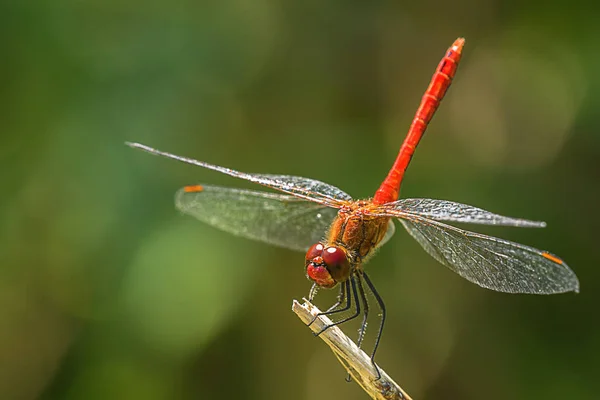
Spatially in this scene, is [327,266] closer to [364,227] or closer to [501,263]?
[364,227]

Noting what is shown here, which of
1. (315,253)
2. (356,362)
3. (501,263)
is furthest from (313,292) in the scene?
(501,263)

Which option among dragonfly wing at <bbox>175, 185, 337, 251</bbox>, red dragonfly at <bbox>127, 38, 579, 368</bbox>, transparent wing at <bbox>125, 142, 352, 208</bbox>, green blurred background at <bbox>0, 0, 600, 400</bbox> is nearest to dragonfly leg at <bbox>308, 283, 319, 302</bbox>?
red dragonfly at <bbox>127, 38, 579, 368</bbox>

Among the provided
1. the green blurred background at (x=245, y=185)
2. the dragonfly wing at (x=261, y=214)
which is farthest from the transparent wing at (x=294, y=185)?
the green blurred background at (x=245, y=185)

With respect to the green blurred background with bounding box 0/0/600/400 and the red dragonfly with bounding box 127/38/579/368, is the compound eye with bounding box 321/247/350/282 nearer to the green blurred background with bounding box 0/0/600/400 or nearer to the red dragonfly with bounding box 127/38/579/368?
the red dragonfly with bounding box 127/38/579/368

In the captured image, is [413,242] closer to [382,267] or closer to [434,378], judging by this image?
[382,267]

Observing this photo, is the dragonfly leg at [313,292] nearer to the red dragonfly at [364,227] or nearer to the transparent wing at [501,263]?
the red dragonfly at [364,227]

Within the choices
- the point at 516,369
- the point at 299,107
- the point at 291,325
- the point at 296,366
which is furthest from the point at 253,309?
the point at 516,369
